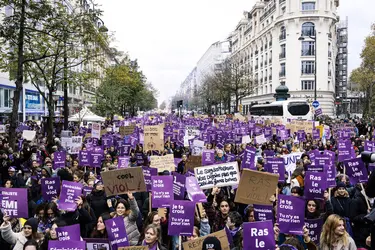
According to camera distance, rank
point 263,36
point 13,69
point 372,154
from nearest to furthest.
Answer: point 372,154, point 13,69, point 263,36

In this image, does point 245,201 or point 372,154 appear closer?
point 372,154

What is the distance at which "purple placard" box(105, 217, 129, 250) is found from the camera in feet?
17.9

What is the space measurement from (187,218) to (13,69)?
731 inches

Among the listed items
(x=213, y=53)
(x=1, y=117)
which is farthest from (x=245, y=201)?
(x=213, y=53)

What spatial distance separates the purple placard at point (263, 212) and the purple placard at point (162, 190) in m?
1.41

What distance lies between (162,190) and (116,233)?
1.59m

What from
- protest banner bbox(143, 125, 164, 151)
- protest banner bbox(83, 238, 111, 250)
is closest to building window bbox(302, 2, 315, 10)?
protest banner bbox(143, 125, 164, 151)

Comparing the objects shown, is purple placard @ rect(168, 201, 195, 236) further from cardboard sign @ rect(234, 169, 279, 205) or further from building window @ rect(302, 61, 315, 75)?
building window @ rect(302, 61, 315, 75)

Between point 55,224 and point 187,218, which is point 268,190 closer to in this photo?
point 187,218

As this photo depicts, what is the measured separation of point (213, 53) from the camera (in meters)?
134

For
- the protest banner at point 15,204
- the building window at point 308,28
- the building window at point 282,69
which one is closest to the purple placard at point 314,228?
the protest banner at point 15,204

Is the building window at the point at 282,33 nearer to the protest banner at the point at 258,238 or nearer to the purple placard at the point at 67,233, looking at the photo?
the protest banner at the point at 258,238

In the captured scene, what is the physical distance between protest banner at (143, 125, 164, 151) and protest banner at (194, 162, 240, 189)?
25.4 feet

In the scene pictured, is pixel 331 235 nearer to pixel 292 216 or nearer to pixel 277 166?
pixel 292 216
